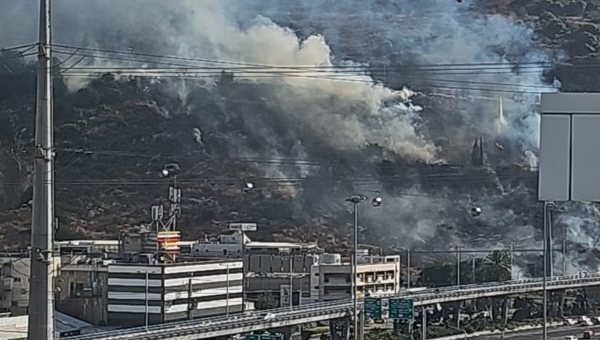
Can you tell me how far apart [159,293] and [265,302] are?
456 cm

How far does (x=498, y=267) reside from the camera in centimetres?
4328

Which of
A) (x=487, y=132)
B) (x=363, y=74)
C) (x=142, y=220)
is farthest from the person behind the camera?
(x=363, y=74)

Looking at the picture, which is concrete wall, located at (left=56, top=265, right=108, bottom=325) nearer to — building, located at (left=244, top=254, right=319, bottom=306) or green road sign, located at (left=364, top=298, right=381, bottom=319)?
Result: building, located at (left=244, top=254, right=319, bottom=306)

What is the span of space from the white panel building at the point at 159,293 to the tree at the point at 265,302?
1618mm

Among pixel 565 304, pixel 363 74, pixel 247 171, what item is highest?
pixel 363 74

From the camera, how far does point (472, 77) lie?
2712 inches

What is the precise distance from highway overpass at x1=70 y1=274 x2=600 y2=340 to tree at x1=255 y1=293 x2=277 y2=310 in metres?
3.21

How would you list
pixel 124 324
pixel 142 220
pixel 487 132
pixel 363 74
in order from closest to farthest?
1. pixel 124 324
2. pixel 142 220
3. pixel 487 132
4. pixel 363 74

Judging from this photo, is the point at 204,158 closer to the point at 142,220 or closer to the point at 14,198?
the point at 142,220

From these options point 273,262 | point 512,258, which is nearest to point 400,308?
point 273,262

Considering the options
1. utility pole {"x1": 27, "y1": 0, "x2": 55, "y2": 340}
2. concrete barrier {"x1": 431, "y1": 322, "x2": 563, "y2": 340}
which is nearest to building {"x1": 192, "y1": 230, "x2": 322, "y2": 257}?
concrete barrier {"x1": 431, "y1": 322, "x2": 563, "y2": 340}

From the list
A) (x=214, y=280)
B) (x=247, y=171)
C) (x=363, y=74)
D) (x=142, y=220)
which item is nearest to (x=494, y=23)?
(x=363, y=74)

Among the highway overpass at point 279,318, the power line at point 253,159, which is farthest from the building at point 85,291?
the power line at point 253,159

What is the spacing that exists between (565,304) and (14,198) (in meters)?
31.2
